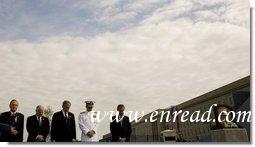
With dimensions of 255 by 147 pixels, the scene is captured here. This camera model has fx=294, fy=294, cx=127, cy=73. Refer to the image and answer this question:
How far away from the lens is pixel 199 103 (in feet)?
127

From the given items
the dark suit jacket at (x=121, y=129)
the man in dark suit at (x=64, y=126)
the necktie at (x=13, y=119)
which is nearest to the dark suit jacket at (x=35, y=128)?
the man in dark suit at (x=64, y=126)

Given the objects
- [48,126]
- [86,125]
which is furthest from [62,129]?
[86,125]

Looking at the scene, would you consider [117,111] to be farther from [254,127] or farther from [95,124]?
[254,127]

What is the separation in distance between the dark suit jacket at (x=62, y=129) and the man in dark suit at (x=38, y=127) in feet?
0.66

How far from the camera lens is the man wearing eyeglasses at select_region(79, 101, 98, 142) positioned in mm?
6051

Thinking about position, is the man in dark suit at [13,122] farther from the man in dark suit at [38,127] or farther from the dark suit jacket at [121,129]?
the dark suit jacket at [121,129]

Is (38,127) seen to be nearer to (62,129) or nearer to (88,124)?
(62,129)

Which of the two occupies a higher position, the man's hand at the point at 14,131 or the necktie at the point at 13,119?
the necktie at the point at 13,119

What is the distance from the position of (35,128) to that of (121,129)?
183 cm

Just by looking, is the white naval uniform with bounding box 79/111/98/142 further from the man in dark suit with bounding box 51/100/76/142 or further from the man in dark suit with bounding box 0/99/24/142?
the man in dark suit with bounding box 0/99/24/142

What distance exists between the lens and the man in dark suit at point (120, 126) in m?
6.41

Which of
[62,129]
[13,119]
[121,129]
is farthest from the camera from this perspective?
[121,129]

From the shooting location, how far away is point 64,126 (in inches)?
242

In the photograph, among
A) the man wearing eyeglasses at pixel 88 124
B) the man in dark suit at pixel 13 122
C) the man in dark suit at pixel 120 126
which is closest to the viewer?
the man wearing eyeglasses at pixel 88 124
